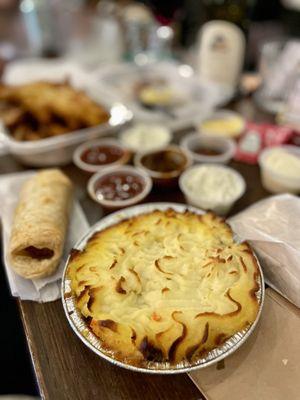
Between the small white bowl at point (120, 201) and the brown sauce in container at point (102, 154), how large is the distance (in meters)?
0.07

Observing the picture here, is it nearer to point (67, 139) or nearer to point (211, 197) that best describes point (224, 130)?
point (211, 197)

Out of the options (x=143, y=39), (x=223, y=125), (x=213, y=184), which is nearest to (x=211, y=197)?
(x=213, y=184)

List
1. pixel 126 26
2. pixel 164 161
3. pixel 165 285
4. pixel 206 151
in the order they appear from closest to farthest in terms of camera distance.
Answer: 1. pixel 165 285
2. pixel 164 161
3. pixel 206 151
4. pixel 126 26

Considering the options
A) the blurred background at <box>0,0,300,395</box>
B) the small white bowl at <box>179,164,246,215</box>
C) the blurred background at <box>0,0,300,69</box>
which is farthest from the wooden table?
the blurred background at <box>0,0,300,69</box>

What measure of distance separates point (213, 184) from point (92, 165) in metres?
0.45

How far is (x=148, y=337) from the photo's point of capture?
837mm

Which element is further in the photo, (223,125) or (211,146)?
(223,125)

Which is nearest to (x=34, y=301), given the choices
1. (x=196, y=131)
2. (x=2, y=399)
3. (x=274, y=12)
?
(x=2, y=399)

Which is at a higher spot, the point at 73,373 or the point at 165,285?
the point at 165,285

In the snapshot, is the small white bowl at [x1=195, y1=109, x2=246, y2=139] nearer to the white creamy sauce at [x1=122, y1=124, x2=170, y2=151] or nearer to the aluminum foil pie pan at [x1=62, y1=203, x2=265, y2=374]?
the white creamy sauce at [x1=122, y1=124, x2=170, y2=151]

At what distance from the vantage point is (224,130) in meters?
1.71

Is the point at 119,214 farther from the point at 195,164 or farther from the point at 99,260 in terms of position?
the point at 195,164

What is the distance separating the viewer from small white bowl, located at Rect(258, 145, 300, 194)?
4.38ft

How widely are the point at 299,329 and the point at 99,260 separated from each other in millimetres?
497
